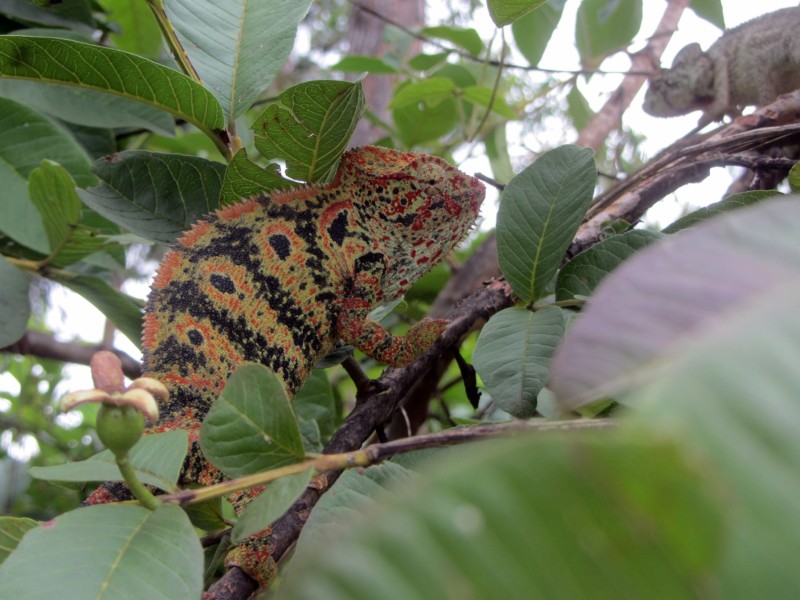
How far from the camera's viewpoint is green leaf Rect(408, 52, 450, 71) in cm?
232

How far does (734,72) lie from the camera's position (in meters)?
2.97

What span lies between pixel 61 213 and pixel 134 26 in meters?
0.94

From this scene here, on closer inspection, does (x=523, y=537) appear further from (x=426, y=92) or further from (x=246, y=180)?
(x=426, y=92)

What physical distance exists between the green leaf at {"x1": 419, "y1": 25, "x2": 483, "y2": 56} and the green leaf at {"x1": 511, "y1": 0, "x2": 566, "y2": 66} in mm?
184

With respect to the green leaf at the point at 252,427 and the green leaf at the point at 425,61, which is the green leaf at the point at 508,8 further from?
the green leaf at the point at 425,61

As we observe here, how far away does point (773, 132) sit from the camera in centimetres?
123

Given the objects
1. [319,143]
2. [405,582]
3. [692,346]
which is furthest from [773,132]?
[405,582]

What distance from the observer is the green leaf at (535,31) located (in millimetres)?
2006

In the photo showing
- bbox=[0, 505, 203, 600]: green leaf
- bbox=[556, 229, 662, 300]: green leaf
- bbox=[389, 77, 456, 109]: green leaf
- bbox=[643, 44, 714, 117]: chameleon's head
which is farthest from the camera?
bbox=[643, 44, 714, 117]: chameleon's head

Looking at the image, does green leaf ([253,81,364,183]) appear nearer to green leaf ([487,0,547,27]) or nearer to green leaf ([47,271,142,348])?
green leaf ([487,0,547,27])

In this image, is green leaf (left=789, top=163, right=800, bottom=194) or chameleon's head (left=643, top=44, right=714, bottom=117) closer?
green leaf (left=789, top=163, right=800, bottom=194)

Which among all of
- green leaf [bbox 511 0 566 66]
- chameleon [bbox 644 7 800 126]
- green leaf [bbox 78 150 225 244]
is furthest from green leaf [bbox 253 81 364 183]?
chameleon [bbox 644 7 800 126]

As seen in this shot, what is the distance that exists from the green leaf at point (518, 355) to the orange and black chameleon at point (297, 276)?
32 centimetres

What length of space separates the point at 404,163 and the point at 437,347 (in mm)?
356
